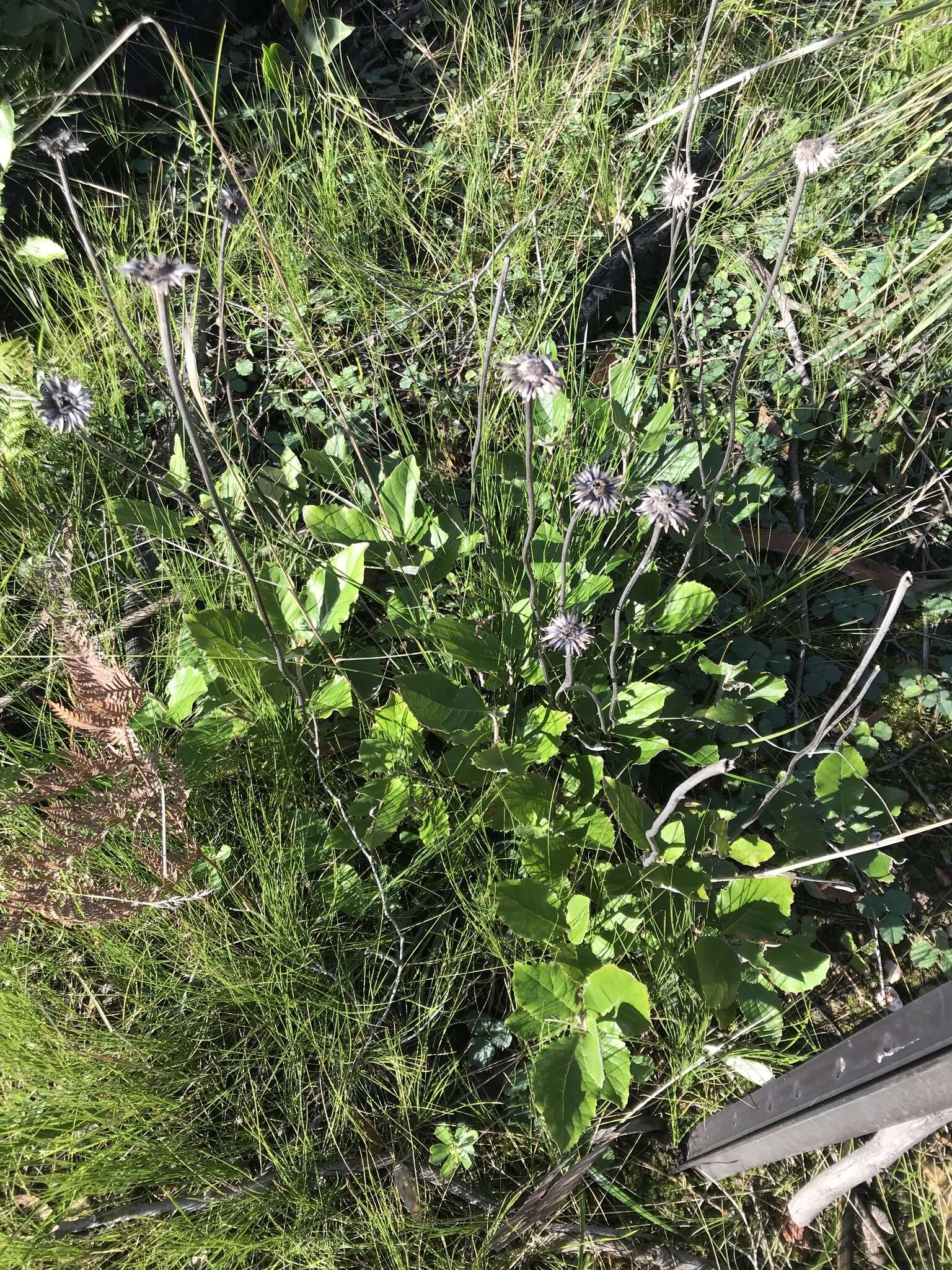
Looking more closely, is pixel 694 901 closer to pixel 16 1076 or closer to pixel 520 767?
pixel 520 767

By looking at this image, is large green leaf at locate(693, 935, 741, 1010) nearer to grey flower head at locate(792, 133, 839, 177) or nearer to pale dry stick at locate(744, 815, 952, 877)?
pale dry stick at locate(744, 815, 952, 877)

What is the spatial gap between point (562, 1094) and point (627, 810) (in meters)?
0.35

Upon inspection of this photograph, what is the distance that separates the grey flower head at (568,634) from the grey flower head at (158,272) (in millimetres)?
610

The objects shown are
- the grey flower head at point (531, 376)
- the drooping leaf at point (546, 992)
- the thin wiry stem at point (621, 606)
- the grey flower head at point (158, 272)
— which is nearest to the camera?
the grey flower head at point (158, 272)

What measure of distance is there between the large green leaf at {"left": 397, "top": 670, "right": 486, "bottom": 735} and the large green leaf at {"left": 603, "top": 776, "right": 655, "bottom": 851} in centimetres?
23

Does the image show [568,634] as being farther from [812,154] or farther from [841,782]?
[812,154]

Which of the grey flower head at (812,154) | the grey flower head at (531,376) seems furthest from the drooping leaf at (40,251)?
the grey flower head at (812,154)

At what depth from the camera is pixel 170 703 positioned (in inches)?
50.7

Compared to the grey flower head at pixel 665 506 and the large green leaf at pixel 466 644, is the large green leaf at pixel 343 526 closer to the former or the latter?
the large green leaf at pixel 466 644

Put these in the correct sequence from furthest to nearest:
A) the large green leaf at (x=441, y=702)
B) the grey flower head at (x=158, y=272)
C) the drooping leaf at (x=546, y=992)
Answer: the large green leaf at (x=441, y=702), the drooping leaf at (x=546, y=992), the grey flower head at (x=158, y=272)

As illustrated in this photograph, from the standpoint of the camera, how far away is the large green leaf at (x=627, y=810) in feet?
3.59

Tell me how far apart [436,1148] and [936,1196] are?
30.7 inches

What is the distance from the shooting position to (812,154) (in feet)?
2.92

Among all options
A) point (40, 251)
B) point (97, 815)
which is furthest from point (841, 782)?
point (40, 251)
